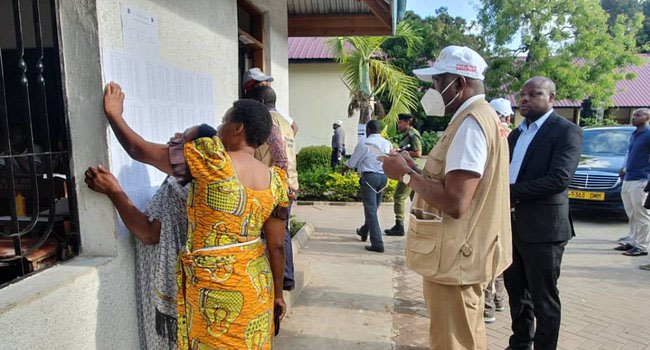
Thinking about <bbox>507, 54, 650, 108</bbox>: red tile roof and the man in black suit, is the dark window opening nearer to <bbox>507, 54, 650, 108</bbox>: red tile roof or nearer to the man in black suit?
the man in black suit

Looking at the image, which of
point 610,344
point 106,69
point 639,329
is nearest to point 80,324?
point 106,69

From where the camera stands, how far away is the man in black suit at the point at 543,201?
290cm

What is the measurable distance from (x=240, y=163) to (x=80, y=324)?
1014 mm

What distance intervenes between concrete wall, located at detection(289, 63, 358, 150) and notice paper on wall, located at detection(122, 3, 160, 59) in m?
14.9

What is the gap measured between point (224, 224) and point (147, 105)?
102 centimetres

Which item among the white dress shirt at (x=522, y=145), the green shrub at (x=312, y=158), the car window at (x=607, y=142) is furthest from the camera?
the green shrub at (x=312, y=158)

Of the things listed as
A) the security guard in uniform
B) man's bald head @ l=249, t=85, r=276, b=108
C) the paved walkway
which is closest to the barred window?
man's bald head @ l=249, t=85, r=276, b=108

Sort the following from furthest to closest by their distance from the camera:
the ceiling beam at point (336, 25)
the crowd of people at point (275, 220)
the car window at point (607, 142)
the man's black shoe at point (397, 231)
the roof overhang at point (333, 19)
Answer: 1. the car window at point (607, 142)
2. the man's black shoe at point (397, 231)
3. the ceiling beam at point (336, 25)
4. the roof overhang at point (333, 19)
5. the crowd of people at point (275, 220)

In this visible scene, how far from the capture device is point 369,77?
12562mm

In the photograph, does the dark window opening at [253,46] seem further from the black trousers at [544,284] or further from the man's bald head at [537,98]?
the black trousers at [544,284]

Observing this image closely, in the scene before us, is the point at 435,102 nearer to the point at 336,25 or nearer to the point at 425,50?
the point at 336,25

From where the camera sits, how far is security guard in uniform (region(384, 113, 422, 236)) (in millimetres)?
6465

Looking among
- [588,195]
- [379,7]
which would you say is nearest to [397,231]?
[379,7]

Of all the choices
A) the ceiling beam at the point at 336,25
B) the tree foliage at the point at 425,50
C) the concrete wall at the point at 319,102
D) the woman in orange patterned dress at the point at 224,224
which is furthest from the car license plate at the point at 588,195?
the tree foliage at the point at 425,50
